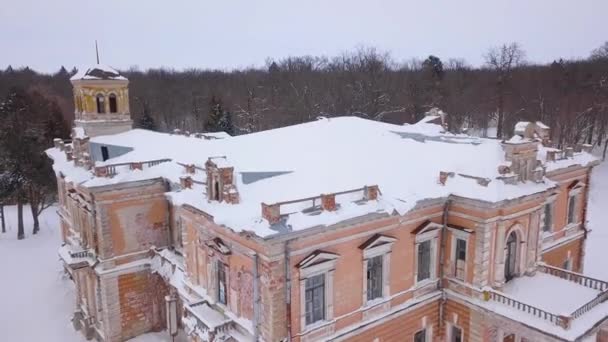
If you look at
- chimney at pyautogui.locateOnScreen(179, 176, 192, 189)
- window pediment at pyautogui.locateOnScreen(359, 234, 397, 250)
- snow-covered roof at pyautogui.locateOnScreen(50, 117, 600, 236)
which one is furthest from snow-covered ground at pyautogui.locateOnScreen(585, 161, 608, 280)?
chimney at pyautogui.locateOnScreen(179, 176, 192, 189)

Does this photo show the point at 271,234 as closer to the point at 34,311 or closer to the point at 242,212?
the point at 242,212

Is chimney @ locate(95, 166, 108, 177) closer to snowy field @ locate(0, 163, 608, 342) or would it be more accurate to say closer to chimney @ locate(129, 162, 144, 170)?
chimney @ locate(129, 162, 144, 170)

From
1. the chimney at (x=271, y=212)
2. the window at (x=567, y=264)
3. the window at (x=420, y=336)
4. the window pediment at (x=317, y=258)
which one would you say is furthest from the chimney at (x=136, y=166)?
the window at (x=567, y=264)

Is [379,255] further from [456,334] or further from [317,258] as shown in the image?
[456,334]

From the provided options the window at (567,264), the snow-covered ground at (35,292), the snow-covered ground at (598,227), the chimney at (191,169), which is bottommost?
the snow-covered ground at (35,292)

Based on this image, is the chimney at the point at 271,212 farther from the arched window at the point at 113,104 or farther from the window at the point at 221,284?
the arched window at the point at 113,104

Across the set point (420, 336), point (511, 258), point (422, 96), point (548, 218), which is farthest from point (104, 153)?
point (422, 96)
